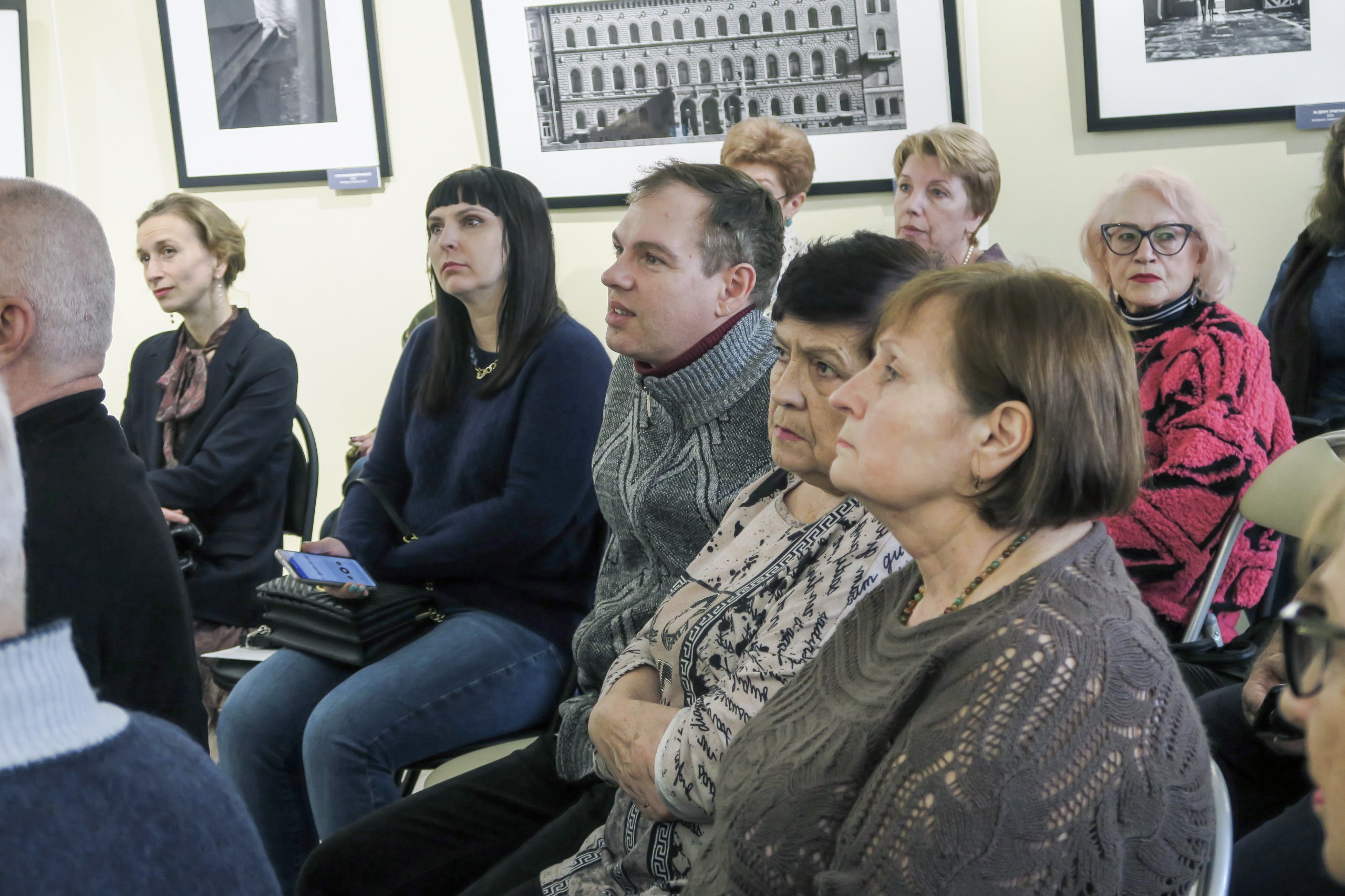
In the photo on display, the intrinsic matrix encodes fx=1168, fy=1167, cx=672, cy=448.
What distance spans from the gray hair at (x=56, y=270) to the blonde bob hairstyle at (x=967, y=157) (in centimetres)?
213

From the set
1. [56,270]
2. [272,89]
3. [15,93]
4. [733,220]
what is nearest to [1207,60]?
[733,220]

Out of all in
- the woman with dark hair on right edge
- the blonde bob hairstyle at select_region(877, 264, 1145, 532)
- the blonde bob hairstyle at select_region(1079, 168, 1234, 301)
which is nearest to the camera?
the blonde bob hairstyle at select_region(877, 264, 1145, 532)

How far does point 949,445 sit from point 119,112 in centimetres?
446

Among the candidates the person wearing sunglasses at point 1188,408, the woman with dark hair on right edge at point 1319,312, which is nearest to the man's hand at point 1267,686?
the person wearing sunglasses at point 1188,408

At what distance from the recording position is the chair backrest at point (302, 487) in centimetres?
322

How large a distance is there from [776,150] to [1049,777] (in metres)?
2.73

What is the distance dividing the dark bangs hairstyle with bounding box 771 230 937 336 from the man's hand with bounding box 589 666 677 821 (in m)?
0.55

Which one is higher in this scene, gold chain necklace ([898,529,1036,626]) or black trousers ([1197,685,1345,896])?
gold chain necklace ([898,529,1036,626])

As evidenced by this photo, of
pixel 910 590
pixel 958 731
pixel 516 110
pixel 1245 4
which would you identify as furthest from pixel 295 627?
pixel 1245 4

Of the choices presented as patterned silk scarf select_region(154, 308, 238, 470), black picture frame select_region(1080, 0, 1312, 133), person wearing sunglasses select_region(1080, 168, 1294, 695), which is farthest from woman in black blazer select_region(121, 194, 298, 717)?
black picture frame select_region(1080, 0, 1312, 133)

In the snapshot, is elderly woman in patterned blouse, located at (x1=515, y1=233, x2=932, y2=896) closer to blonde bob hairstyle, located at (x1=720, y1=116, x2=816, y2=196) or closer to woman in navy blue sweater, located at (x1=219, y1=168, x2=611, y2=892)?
woman in navy blue sweater, located at (x1=219, y1=168, x2=611, y2=892)

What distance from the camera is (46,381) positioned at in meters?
1.68

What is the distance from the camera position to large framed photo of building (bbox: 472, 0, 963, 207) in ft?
11.4

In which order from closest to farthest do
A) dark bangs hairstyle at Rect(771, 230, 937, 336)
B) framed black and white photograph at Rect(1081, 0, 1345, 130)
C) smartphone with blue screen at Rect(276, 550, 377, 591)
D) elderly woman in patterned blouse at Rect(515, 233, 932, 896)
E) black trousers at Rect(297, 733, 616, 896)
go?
elderly woman in patterned blouse at Rect(515, 233, 932, 896), dark bangs hairstyle at Rect(771, 230, 937, 336), black trousers at Rect(297, 733, 616, 896), smartphone with blue screen at Rect(276, 550, 377, 591), framed black and white photograph at Rect(1081, 0, 1345, 130)
